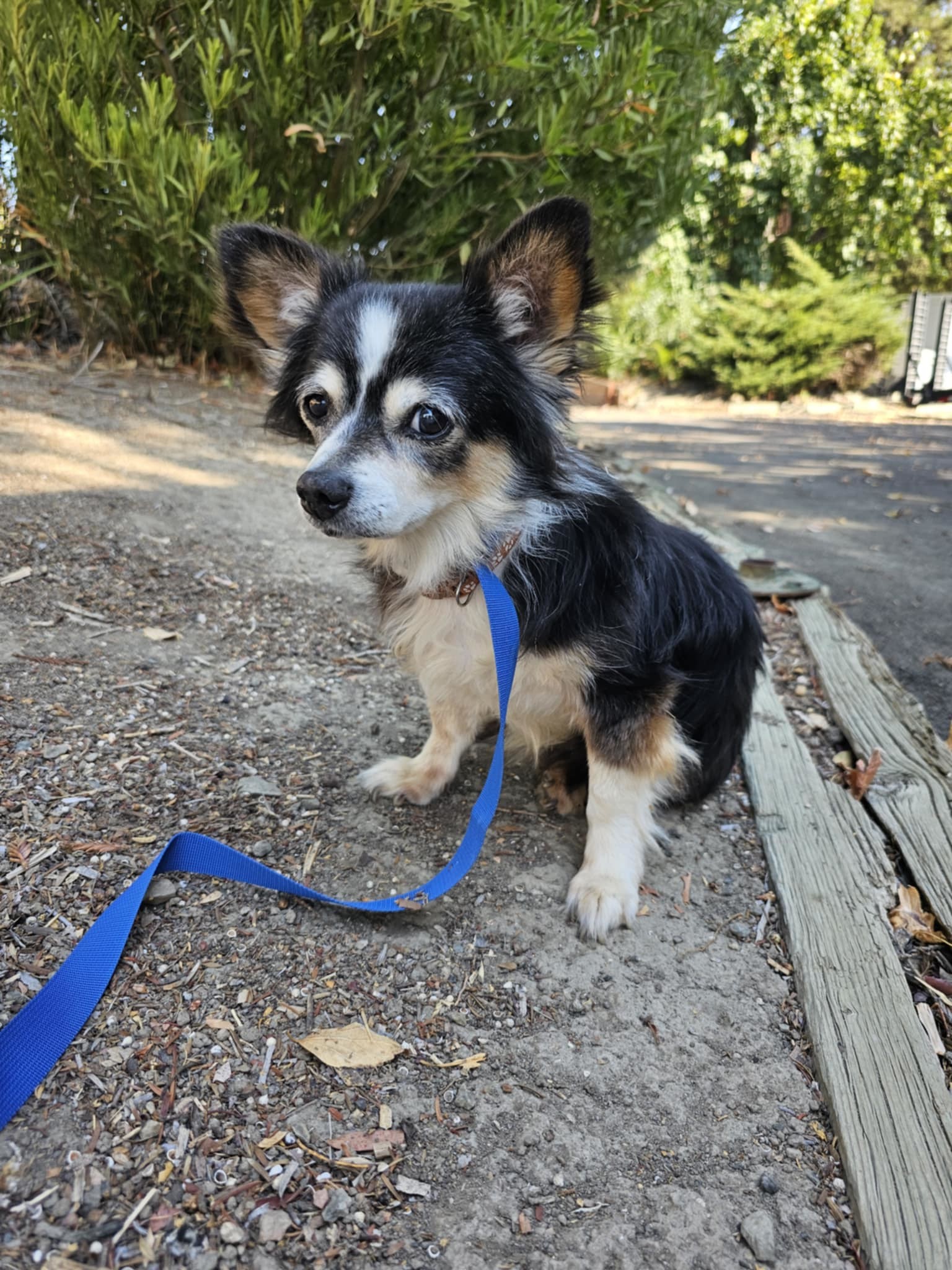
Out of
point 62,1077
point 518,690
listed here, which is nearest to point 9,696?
point 62,1077

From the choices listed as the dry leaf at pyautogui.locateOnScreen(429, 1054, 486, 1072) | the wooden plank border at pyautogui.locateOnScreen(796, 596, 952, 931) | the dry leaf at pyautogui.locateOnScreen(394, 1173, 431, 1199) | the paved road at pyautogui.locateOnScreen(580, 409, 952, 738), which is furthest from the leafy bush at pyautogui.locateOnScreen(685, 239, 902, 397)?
→ the dry leaf at pyautogui.locateOnScreen(394, 1173, 431, 1199)

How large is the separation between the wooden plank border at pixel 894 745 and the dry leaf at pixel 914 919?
0.11 ft

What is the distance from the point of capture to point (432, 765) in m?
2.76

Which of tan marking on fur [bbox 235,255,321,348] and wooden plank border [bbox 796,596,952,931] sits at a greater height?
tan marking on fur [bbox 235,255,321,348]

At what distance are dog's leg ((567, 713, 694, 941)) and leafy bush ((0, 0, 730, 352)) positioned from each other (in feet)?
14.2

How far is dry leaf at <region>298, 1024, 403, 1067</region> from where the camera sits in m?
1.78

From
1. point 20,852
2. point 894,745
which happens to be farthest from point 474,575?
point 894,745

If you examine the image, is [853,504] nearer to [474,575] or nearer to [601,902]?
[474,575]

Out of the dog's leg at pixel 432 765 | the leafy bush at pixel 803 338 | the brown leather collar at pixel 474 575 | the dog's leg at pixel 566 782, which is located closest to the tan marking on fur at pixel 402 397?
the brown leather collar at pixel 474 575

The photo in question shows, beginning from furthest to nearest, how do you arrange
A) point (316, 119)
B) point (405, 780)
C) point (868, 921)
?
1. point (316, 119)
2. point (405, 780)
3. point (868, 921)

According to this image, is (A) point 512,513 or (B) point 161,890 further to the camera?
(A) point 512,513

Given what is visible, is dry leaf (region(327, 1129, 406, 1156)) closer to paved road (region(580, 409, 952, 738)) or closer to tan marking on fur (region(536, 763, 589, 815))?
tan marking on fur (region(536, 763, 589, 815))

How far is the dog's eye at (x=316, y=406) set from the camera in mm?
2357

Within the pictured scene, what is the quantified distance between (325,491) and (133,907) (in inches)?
41.4
